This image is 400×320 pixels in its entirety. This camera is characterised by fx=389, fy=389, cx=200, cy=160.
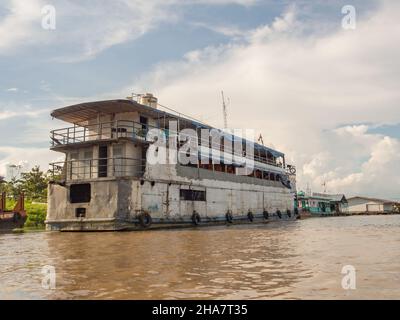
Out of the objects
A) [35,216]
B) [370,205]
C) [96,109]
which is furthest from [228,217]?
[370,205]

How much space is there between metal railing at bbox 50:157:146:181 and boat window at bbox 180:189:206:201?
2.89m

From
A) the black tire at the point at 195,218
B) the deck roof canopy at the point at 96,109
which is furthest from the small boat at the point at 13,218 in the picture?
the black tire at the point at 195,218

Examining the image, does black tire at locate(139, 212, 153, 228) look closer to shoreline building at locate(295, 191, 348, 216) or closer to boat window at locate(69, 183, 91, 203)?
boat window at locate(69, 183, 91, 203)

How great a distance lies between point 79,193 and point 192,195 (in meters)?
6.70

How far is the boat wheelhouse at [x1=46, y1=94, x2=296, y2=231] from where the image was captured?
64.2 feet

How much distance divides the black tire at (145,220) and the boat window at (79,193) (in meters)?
3.41

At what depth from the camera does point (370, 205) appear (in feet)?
260

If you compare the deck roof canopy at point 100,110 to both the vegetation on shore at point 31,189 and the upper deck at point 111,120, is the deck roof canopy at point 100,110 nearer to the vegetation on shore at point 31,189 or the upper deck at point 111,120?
the upper deck at point 111,120

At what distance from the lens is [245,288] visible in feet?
17.9

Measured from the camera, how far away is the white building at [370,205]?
Answer: 77438mm

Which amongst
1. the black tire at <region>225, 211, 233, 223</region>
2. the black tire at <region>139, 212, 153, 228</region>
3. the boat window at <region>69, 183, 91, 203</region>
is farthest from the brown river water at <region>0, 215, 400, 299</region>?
the black tire at <region>225, 211, 233, 223</region>

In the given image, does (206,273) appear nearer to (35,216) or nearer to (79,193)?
(79,193)

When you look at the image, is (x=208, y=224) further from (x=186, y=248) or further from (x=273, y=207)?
(x=186, y=248)

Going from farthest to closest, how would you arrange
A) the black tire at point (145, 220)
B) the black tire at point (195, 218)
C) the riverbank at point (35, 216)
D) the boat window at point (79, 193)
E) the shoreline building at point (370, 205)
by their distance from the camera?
1. the shoreline building at point (370, 205)
2. the riverbank at point (35, 216)
3. the black tire at point (195, 218)
4. the boat window at point (79, 193)
5. the black tire at point (145, 220)
